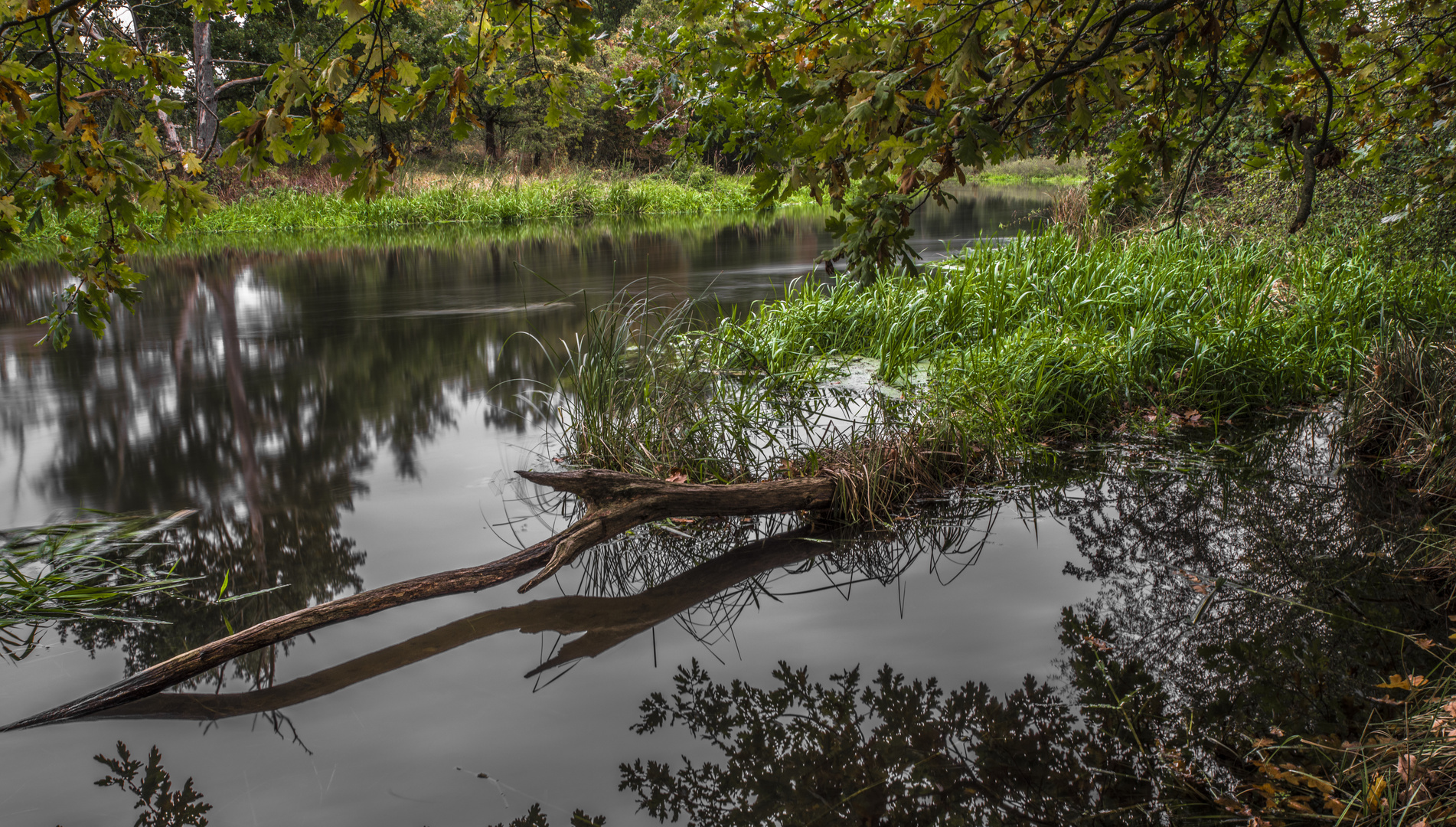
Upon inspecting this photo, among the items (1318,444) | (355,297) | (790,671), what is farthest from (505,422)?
(355,297)

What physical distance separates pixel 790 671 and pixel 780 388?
3608 millimetres

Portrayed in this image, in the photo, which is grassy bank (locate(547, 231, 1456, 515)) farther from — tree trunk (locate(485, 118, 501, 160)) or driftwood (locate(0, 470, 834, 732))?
tree trunk (locate(485, 118, 501, 160))

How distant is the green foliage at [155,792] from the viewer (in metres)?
2.63

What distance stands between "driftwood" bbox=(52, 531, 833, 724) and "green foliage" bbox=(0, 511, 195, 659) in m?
0.82

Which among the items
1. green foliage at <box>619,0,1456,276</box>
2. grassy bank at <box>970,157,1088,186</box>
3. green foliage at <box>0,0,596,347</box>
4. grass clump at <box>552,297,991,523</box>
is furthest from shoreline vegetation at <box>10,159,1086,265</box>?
green foliage at <box>619,0,1456,276</box>

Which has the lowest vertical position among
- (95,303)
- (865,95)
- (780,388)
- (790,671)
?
(790,671)

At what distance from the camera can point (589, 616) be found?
3857 millimetres

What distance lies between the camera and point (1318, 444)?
18.0ft

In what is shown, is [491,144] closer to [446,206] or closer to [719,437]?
[446,206]

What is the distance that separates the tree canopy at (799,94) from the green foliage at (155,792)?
74.1 inches

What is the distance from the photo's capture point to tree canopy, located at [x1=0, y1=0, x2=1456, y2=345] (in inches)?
102

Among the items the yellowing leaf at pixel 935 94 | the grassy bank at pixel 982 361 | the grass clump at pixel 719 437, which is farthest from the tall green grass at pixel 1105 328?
the yellowing leaf at pixel 935 94

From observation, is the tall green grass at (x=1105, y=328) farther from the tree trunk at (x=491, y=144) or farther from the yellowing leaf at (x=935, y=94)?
the tree trunk at (x=491, y=144)

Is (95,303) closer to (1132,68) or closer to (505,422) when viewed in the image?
(505,422)
